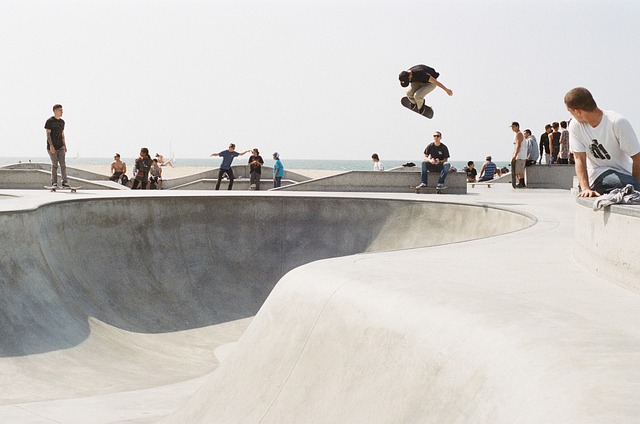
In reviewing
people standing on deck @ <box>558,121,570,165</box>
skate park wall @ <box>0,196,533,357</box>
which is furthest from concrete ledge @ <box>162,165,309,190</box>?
skate park wall @ <box>0,196,533,357</box>

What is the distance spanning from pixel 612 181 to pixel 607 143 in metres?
0.32

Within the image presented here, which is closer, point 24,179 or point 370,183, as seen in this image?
point 370,183

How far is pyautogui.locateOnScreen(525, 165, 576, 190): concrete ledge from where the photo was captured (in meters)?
24.3

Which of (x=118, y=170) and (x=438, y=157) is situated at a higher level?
(x=438, y=157)

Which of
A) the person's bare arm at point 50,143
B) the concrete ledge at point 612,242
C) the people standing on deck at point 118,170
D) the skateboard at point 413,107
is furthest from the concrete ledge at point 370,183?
the concrete ledge at point 612,242

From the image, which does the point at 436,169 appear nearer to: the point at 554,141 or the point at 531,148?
the point at 531,148

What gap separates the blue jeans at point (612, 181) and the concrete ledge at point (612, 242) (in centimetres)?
25

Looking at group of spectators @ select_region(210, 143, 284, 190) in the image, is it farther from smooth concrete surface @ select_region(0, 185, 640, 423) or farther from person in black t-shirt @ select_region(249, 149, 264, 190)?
smooth concrete surface @ select_region(0, 185, 640, 423)

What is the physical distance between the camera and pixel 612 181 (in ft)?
Answer: 20.7

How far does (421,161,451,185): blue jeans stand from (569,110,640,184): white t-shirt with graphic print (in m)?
13.6

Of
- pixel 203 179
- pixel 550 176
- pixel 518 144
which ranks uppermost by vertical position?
pixel 518 144

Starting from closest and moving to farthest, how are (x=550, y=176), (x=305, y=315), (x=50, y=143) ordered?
(x=305, y=315), (x=50, y=143), (x=550, y=176)

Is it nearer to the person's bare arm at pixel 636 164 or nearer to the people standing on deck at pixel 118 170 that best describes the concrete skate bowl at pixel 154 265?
the person's bare arm at pixel 636 164

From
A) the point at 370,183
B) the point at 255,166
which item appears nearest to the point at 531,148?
the point at 370,183
